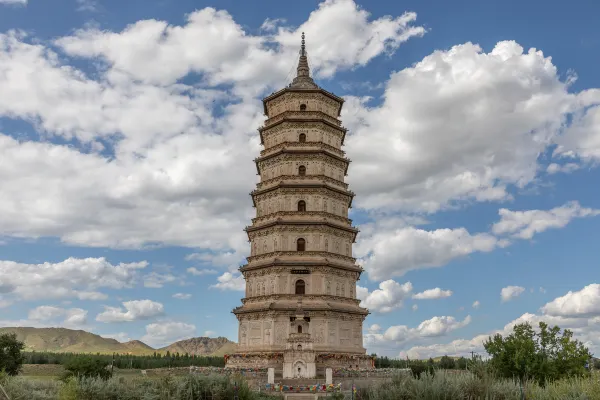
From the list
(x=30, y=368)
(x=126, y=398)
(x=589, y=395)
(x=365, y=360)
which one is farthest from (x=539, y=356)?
(x=30, y=368)

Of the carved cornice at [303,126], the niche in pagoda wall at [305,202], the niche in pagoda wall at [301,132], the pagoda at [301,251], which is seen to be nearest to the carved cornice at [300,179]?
the pagoda at [301,251]

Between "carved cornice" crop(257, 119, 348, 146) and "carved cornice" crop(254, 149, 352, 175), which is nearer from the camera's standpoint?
"carved cornice" crop(254, 149, 352, 175)

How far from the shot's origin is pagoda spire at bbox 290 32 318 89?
55.3 m

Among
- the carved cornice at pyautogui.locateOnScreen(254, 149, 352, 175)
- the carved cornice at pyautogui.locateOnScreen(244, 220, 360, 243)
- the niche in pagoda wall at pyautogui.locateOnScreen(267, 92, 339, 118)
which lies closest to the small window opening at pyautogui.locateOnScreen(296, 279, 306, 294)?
the carved cornice at pyautogui.locateOnScreen(244, 220, 360, 243)

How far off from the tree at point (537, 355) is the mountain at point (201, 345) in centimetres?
15601

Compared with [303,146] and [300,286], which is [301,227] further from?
[303,146]

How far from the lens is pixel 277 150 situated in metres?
52.0

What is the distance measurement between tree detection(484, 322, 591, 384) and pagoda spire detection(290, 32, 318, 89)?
100 ft

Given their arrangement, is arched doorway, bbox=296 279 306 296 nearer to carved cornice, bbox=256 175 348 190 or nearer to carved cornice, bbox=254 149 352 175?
carved cornice, bbox=256 175 348 190

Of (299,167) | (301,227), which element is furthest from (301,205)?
(299,167)

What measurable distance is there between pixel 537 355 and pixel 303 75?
36055mm

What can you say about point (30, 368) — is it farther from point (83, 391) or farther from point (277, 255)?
point (83, 391)

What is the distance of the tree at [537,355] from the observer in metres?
34.5

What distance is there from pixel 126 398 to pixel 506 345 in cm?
2526
